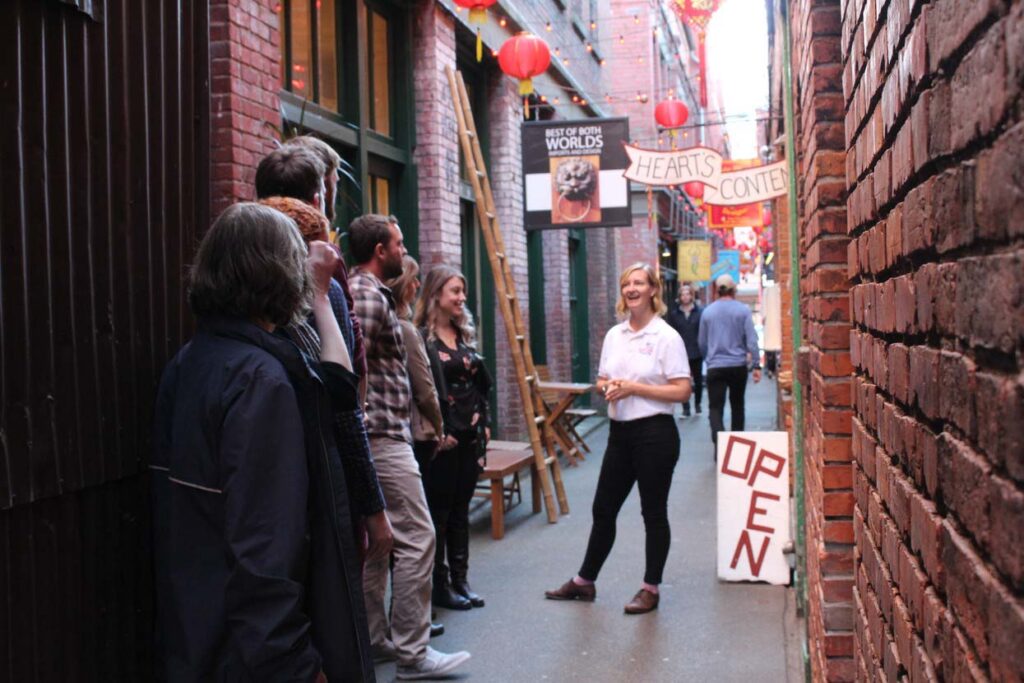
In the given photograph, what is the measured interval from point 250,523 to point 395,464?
2.42 meters

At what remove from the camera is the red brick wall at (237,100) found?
5.18 m

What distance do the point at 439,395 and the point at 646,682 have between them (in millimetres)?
1941

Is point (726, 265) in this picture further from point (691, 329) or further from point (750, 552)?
point (750, 552)

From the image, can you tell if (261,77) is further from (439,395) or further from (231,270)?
(231,270)

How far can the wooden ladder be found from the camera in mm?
8969

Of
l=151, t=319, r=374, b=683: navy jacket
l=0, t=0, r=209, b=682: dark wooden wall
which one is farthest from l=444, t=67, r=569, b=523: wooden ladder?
l=151, t=319, r=374, b=683: navy jacket

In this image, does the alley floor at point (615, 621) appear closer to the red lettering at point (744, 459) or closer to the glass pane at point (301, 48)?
the red lettering at point (744, 459)

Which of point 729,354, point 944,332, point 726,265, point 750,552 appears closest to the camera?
point 944,332

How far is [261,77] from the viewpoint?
5562 millimetres

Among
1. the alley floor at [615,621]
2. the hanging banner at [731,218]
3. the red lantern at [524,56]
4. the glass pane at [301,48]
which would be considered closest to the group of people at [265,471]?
the alley floor at [615,621]

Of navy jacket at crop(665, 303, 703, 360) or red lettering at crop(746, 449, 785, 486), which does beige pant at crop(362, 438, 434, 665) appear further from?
navy jacket at crop(665, 303, 703, 360)

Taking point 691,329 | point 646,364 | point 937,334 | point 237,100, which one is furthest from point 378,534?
point 691,329

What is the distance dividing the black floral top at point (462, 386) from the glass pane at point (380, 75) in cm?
321

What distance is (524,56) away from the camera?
10453mm
